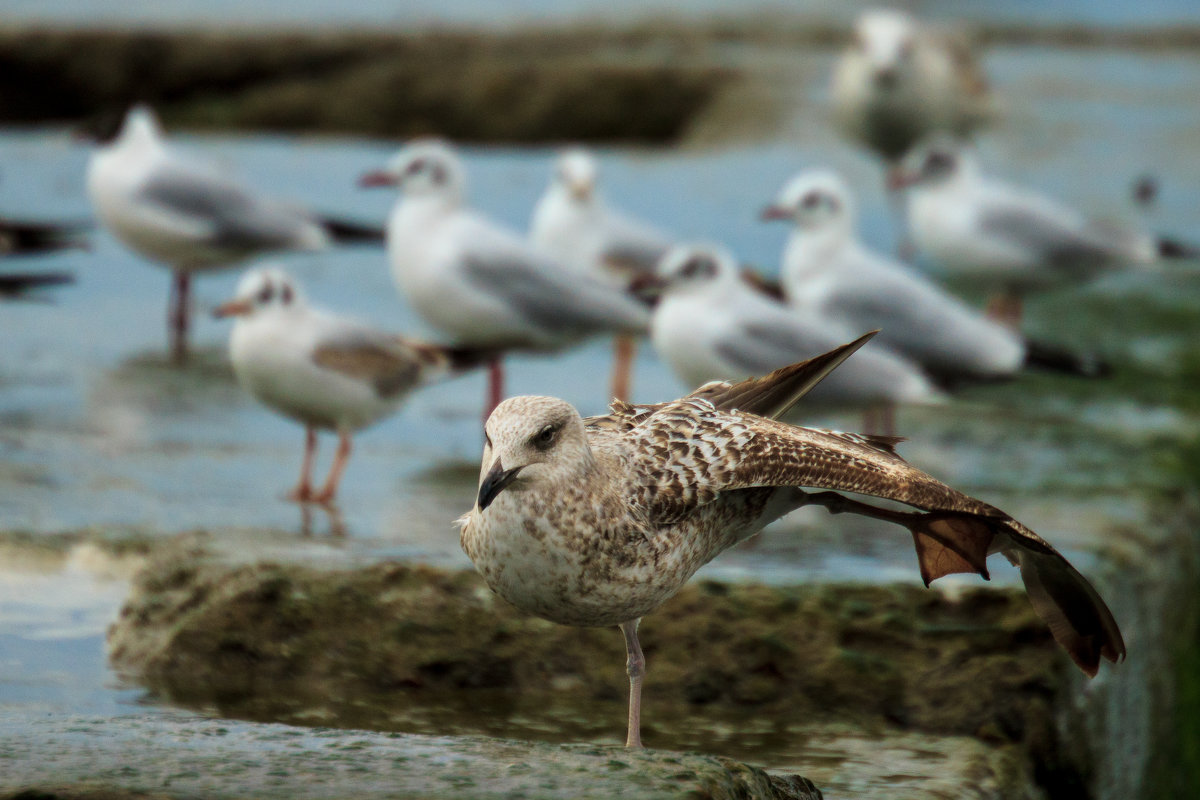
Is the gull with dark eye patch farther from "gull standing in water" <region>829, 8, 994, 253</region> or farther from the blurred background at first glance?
the blurred background

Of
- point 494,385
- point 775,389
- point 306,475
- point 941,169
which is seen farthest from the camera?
point 941,169

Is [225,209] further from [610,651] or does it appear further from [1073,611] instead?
[1073,611]

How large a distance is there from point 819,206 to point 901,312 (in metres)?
0.63

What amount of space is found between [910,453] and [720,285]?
2.81ft

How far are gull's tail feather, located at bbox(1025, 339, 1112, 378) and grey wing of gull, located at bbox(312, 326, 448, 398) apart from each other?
2.31 meters

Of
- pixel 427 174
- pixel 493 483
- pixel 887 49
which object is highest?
pixel 887 49

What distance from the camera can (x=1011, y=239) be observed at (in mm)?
8055

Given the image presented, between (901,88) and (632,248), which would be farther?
(901,88)

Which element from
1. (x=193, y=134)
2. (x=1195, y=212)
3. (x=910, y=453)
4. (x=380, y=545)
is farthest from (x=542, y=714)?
(x=193, y=134)

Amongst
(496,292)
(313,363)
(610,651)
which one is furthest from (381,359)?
(610,651)

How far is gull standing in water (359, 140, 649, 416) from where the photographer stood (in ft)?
21.4

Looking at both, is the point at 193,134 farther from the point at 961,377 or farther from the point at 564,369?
the point at 961,377

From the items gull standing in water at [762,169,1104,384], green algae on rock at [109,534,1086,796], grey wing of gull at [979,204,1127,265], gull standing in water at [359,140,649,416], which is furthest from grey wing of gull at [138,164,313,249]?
green algae on rock at [109,534,1086,796]

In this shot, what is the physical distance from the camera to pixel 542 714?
12.7ft
